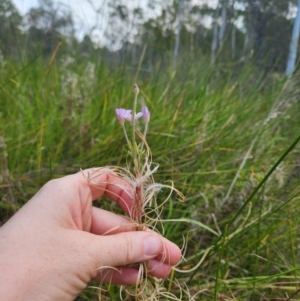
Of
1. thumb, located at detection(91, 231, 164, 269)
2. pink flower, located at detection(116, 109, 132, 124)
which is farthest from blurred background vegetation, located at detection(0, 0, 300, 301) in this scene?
pink flower, located at detection(116, 109, 132, 124)

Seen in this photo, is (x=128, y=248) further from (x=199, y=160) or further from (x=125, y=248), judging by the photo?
(x=199, y=160)

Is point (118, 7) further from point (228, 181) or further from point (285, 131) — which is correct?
point (228, 181)

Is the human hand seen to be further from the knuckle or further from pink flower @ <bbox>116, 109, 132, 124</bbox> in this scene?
pink flower @ <bbox>116, 109, 132, 124</bbox>

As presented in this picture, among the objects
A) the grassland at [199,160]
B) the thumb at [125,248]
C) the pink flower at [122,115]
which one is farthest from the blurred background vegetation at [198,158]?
the pink flower at [122,115]

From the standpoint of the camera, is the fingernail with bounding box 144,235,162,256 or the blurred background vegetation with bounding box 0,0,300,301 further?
the blurred background vegetation with bounding box 0,0,300,301

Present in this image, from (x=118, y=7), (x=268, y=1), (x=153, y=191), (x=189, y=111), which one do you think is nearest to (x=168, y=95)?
(x=189, y=111)

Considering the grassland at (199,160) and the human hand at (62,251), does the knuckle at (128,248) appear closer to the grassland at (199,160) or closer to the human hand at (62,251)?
the human hand at (62,251)
